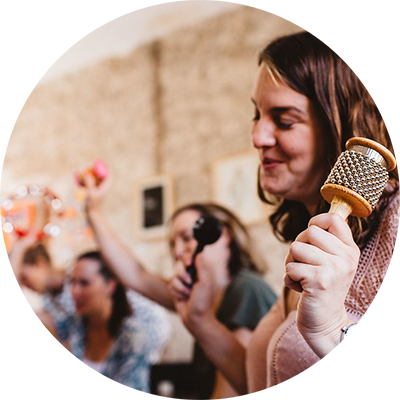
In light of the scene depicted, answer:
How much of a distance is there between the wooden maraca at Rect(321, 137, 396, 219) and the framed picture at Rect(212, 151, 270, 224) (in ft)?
0.82

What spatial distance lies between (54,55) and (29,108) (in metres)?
0.12

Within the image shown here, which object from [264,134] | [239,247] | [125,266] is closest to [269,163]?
[264,134]

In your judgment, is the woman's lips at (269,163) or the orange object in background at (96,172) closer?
the woman's lips at (269,163)

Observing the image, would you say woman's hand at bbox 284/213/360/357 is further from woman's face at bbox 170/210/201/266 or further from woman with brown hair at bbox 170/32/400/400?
woman's face at bbox 170/210/201/266

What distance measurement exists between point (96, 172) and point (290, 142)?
17.9 inches

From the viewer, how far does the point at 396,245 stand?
2.67ft

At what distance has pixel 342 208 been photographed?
659mm

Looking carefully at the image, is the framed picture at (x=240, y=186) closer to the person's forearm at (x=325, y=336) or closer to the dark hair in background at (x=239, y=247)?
the dark hair in background at (x=239, y=247)

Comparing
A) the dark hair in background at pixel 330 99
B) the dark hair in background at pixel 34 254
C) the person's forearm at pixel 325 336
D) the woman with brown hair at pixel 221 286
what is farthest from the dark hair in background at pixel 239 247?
the dark hair in background at pixel 34 254

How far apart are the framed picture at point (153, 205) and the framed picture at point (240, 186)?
0.10 meters

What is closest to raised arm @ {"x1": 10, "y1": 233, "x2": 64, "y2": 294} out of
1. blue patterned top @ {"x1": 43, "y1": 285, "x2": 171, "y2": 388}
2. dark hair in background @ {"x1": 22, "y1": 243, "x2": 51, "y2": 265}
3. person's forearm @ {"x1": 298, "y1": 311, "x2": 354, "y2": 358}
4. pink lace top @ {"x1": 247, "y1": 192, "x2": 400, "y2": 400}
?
dark hair in background @ {"x1": 22, "y1": 243, "x2": 51, "y2": 265}

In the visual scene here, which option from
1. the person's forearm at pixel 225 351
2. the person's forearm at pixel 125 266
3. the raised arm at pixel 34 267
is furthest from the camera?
the raised arm at pixel 34 267

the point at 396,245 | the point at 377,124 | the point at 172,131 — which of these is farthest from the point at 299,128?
the point at 172,131

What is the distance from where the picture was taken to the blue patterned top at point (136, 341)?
1.04 metres
